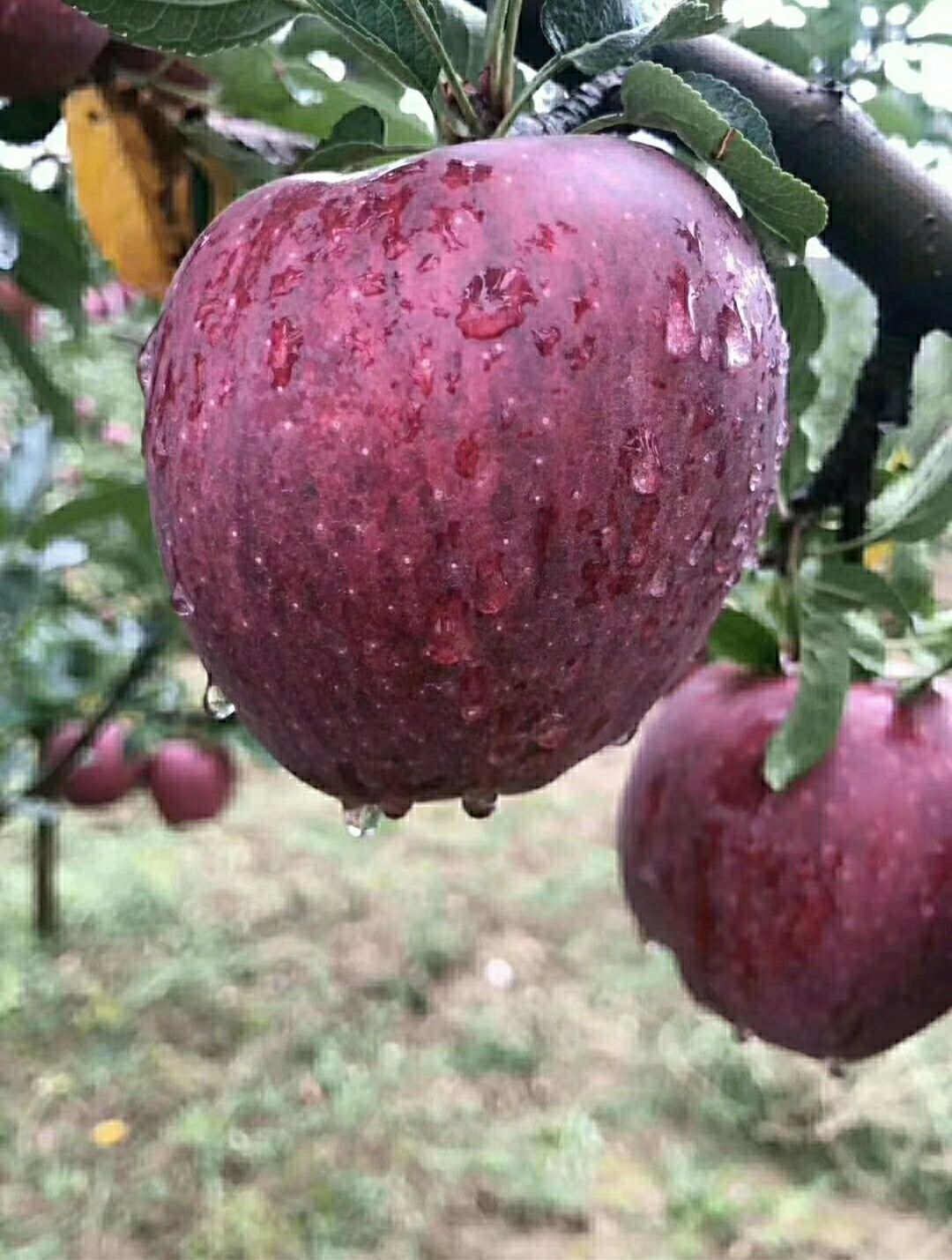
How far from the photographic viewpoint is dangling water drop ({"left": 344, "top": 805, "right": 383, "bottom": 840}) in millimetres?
500

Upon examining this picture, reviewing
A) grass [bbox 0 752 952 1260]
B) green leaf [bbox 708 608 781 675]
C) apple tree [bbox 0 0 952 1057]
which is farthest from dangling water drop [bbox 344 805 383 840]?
grass [bbox 0 752 952 1260]

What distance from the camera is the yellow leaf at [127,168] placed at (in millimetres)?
766

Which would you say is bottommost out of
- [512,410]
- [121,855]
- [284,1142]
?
[121,855]

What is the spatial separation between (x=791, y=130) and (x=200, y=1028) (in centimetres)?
258

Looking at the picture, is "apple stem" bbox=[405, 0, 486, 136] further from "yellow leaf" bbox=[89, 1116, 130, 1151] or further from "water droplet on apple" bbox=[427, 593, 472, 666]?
"yellow leaf" bbox=[89, 1116, 130, 1151]

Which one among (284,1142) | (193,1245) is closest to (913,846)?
(193,1245)

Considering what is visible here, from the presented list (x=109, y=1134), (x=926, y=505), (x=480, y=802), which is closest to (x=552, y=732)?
(x=480, y=802)

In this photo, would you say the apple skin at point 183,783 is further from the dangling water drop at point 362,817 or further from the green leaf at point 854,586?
the dangling water drop at point 362,817

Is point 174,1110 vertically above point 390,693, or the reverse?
point 390,693

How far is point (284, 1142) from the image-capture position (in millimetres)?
2357

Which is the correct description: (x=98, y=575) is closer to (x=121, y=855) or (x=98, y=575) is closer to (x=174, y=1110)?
(x=121, y=855)

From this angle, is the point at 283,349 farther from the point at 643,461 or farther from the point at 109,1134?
the point at 109,1134

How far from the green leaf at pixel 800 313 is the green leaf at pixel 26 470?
1.13 meters

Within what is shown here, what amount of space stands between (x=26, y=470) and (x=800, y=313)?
1175 mm
